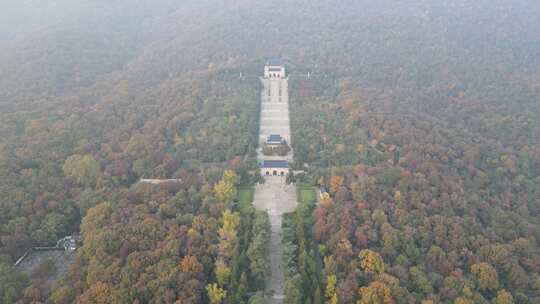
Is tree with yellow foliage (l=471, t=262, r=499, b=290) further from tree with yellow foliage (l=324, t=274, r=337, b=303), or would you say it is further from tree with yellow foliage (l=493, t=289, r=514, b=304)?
tree with yellow foliage (l=324, t=274, r=337, b=303)

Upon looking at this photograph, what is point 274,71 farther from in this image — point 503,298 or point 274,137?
point 503,298

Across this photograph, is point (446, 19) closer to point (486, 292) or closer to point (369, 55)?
point (369, 55)

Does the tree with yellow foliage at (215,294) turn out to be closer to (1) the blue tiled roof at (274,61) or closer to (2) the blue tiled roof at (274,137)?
(2) the blue tiled roof at (274,137)

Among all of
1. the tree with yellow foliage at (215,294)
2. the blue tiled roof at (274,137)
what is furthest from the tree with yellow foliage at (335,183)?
the tree with yellow foliage at (215,294)

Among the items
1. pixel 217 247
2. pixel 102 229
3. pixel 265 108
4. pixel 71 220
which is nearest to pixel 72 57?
pixel 265 108

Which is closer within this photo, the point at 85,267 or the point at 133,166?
the point at 85,267

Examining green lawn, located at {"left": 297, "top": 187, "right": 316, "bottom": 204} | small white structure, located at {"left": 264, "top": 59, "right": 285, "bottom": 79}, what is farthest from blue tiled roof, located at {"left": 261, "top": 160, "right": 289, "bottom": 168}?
small white structure, located at {"left": 264, "top": 59, "right": 285, "bottom": 79}
